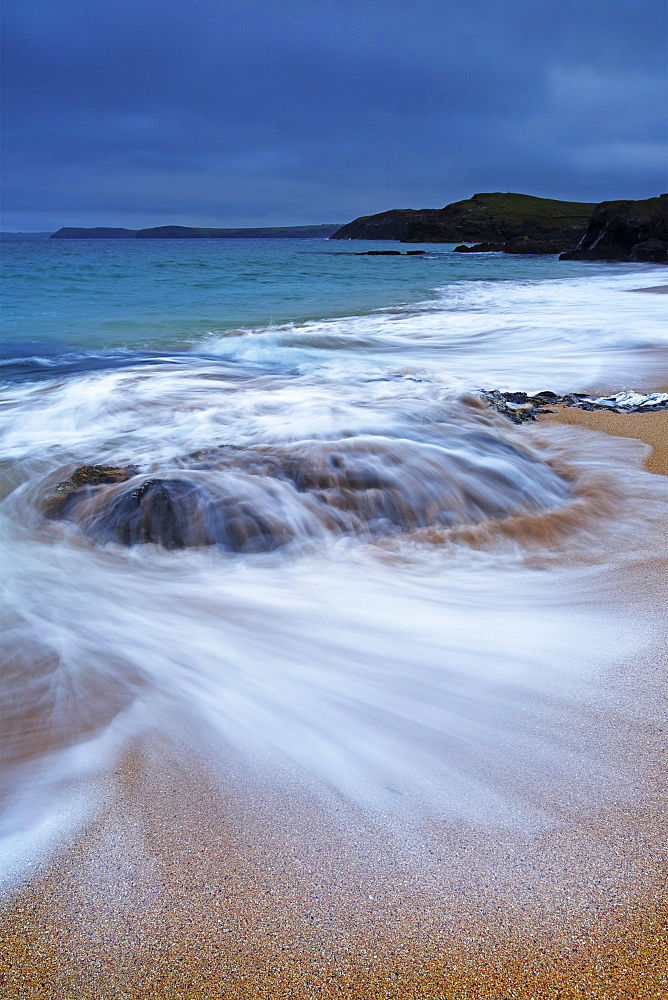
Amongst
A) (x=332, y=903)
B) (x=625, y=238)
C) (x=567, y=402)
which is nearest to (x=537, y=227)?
(x=625, y=238)

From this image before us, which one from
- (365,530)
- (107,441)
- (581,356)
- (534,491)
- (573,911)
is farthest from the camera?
(581,356)

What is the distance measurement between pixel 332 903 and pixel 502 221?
84.4 meters

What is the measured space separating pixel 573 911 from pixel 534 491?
2.40 m

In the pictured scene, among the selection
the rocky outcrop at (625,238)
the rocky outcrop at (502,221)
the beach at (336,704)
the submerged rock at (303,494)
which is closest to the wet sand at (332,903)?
the beach at (336,704)

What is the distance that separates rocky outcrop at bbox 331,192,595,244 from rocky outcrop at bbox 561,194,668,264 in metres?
13.6

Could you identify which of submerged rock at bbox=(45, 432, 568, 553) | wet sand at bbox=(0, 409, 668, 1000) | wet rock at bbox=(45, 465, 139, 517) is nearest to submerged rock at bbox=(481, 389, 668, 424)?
submerged rock at bbox=(45, 432, 568, 553)

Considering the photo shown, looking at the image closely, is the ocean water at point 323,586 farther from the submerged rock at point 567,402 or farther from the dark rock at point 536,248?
the dark rock at point 536,248

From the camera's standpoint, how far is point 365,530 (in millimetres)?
2990

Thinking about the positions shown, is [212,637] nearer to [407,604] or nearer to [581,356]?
A: [407,604]

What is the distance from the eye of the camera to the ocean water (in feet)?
5.07

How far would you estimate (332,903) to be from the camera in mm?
1138

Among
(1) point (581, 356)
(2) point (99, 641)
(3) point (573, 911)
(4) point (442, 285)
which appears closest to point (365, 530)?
(2) point (99, 641)

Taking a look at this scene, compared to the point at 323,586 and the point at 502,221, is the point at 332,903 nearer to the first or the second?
the point at 323,586

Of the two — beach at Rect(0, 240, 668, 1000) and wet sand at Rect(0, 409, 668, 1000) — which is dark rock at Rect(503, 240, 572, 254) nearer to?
beach at Rect(0, 240, 668, 1000)
